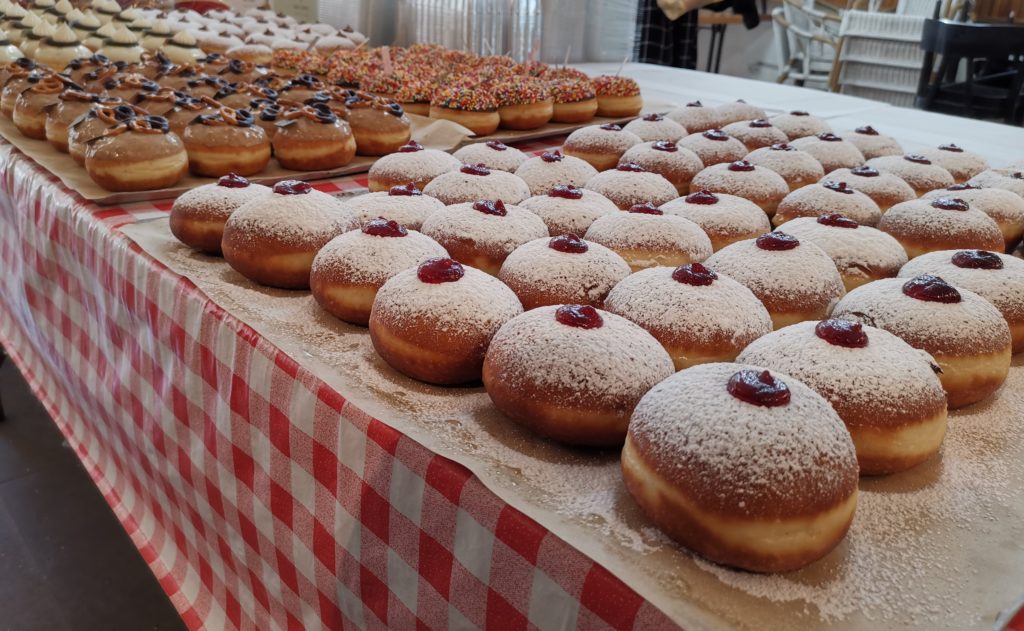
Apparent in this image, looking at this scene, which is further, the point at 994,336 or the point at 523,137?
the point at 523,137

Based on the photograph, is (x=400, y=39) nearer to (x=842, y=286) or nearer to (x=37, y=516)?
(x=37, y=516)

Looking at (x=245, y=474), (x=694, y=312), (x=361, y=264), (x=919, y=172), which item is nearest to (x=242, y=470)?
(x=245, y=474)

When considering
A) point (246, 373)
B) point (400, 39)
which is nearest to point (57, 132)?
point (246, 373)

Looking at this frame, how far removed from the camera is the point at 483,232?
147 centimetres

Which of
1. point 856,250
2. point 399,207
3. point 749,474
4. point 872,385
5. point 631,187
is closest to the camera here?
point 749,474

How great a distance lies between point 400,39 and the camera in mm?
5137

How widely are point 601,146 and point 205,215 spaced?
1.29 meters

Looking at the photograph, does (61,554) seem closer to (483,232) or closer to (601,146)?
(483,232)

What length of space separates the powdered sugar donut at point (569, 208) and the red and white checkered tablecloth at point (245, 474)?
0.71m

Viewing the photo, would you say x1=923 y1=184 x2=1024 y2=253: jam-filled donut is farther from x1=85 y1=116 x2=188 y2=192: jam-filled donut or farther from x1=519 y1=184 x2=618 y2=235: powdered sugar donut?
x1=85 y1=116 x2=188 y2=192: jam-filled donut

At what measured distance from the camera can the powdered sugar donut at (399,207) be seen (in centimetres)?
160

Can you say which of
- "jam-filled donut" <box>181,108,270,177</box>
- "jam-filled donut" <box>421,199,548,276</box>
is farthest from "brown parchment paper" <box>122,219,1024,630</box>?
"jam-filled donut" <box>181,108,270,177</box>

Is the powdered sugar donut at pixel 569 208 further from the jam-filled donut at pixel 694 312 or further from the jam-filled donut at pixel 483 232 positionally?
the jam-filled donut at pixel 694 312

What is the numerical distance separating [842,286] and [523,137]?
63.3 inches
